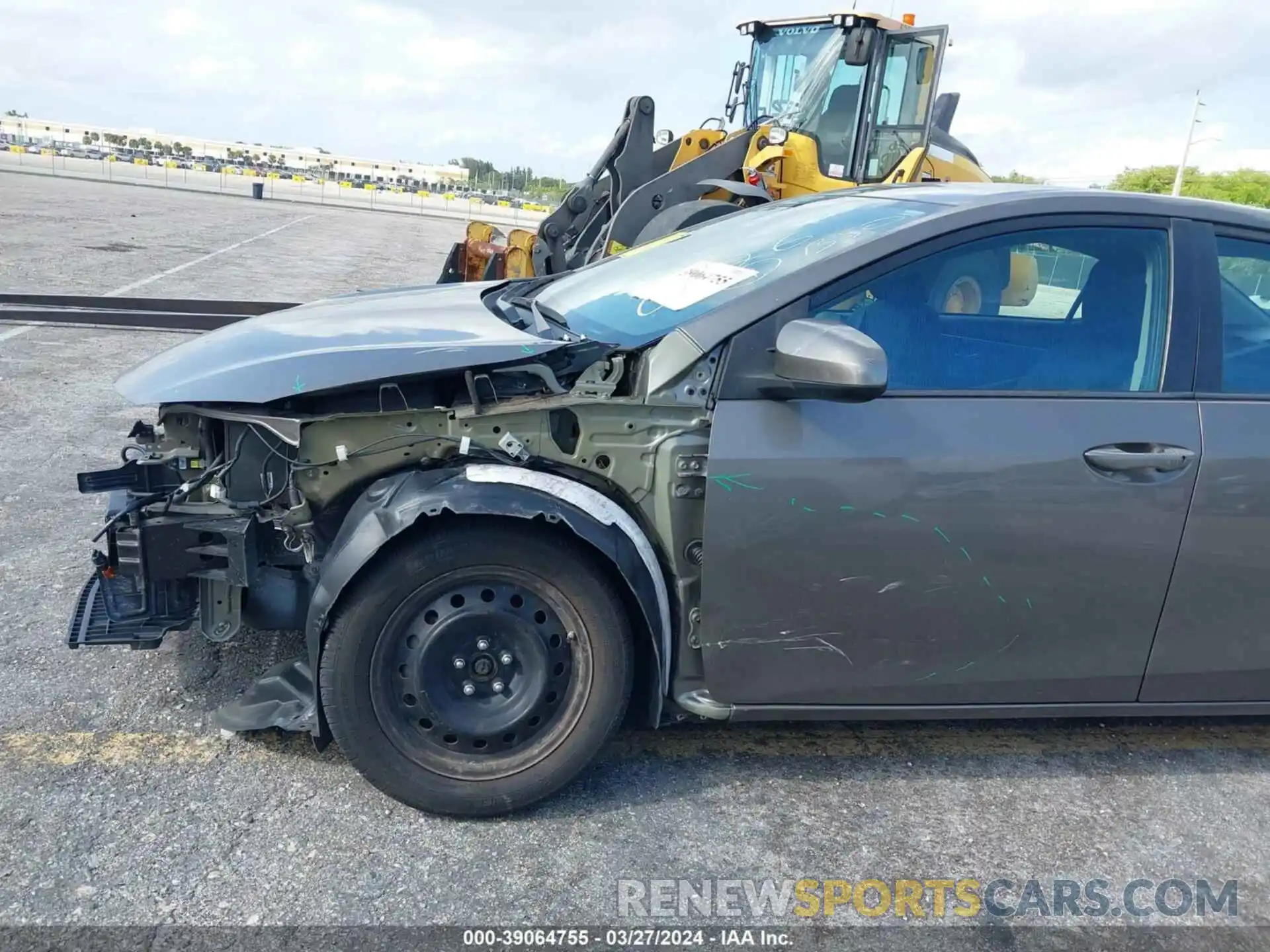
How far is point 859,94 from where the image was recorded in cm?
967

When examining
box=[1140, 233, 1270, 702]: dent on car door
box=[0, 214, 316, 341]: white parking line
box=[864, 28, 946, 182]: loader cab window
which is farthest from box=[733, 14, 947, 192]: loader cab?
box=[0, 214, 316, 341]: white parking line

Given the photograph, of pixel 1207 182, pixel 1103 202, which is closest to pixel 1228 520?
pixel 1103 202

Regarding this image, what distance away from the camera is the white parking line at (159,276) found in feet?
26.8

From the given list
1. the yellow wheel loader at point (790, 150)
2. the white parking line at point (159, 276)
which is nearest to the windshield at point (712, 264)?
the yellow wheel loader at point (790, 150)

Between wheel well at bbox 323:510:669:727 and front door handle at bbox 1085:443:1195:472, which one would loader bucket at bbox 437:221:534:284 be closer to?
wheel well at bbox 323:510:669:727

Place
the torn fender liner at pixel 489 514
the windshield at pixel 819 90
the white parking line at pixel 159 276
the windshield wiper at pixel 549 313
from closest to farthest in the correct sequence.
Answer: the torn fender liner at pixel 489 514 → the windshield wiper at pixel 549 313 → the white parking line at pixel 159 276 → the windshield at pixel 819 90

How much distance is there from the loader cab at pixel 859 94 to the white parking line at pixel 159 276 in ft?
22.8

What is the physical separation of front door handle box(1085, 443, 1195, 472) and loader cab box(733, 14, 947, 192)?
7212mm

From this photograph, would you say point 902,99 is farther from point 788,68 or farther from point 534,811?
point 534,811

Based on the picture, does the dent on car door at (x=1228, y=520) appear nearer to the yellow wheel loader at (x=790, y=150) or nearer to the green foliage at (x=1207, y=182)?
the yellow wheel loader at (x=790, y=150)

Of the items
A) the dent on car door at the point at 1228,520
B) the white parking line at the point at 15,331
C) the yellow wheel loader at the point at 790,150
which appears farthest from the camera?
the yellow wheel loader at the point at 790,150

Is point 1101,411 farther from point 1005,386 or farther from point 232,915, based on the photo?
point 232,915

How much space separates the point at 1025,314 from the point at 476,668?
1908 mm

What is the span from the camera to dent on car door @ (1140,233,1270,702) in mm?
2740
